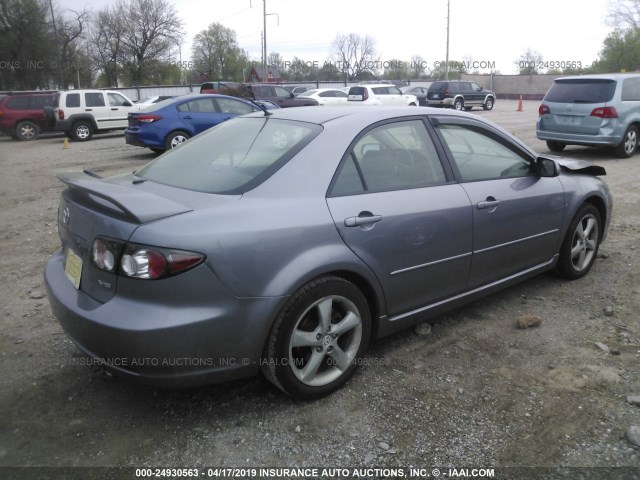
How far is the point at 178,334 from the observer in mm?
2412

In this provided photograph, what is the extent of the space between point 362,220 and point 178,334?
3.76ft

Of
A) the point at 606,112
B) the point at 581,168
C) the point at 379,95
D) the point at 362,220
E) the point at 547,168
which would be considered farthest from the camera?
the point at 379,95

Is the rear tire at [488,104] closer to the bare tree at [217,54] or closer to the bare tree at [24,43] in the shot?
the bare tree at [24,43]

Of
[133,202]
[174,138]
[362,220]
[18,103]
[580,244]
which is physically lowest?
[580,244]

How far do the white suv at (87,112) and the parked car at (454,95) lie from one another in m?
16.1

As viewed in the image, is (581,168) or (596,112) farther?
(596,112)

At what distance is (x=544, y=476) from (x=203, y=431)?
5.30 ft

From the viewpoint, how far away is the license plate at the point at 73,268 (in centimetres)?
276

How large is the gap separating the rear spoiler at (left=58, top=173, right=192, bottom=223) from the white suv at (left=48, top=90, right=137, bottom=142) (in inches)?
699

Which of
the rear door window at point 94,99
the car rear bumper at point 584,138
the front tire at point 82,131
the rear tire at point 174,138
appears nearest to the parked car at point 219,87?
the rear door window at point 94,99

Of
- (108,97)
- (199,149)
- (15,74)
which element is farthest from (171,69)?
(199,149)

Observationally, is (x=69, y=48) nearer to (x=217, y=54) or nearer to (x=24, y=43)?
(x=24, y=43)

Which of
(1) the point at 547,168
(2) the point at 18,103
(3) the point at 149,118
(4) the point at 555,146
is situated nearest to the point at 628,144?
(4) the point at 555,146

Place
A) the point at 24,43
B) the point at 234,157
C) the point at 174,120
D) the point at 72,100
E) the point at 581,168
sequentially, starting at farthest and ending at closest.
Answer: the point at 24,43, the point at 72,100, the point at 174,120, the point at 581,168, the point at 234,157
